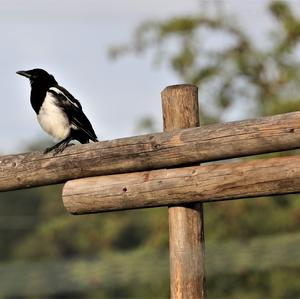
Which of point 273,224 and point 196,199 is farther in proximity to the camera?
point 273,224

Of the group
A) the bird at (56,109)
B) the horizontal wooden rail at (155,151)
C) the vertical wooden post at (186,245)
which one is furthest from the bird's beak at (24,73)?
the vertical wooden post at (186,245)

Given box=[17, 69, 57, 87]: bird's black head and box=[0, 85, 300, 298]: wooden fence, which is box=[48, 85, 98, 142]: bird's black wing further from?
box=[0, 85, 300, 298]: wooden fence

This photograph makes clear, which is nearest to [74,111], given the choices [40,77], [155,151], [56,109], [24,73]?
[56,109]

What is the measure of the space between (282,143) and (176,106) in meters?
0.80

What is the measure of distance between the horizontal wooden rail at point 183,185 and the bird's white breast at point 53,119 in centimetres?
187

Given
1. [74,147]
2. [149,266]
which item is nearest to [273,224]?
[149,266]

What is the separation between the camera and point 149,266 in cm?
1978

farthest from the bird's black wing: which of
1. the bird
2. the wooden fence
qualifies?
the wooden fence

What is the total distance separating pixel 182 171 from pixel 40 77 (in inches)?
124

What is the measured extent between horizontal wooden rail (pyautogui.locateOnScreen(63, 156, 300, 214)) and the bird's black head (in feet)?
8.04

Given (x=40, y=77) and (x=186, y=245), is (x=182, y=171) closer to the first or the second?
(x=186, y=245)

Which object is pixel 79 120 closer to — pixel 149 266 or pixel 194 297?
pixel 194 297

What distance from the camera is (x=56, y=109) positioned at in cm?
834

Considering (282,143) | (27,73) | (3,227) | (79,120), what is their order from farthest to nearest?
(3,227) → (27,73) → (79,120) → (282,143)
